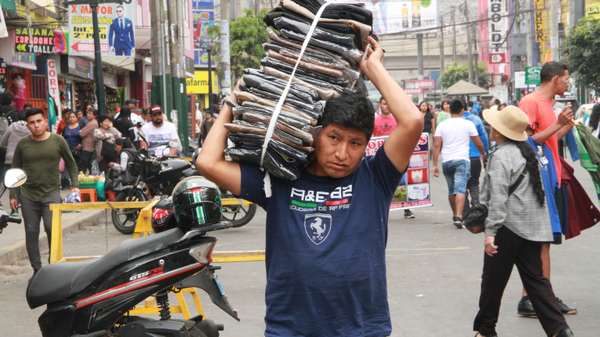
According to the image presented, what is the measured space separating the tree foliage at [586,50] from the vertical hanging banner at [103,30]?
53.4 feet

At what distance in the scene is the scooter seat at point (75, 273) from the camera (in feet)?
12.3

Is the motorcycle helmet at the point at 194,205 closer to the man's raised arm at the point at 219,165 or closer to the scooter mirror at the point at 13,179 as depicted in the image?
the scooter mirror at the point at 13,179

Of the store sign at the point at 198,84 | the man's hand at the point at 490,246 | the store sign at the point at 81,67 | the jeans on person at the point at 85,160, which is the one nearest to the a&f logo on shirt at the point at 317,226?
the man's hand at the point at 490,246

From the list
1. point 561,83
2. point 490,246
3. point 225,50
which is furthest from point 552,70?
point 225,50

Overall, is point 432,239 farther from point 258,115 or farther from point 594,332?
point 258,115

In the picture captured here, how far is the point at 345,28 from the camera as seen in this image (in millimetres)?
2602

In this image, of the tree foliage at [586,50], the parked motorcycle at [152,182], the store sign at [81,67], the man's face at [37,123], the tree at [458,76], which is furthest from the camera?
the tree at [458,76]

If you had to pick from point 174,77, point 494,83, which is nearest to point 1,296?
point 174,77

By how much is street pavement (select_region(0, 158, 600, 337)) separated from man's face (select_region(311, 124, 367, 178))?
3.20 m

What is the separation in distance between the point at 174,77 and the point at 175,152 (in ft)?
35.0

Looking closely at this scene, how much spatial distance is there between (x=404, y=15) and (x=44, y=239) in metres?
60.4

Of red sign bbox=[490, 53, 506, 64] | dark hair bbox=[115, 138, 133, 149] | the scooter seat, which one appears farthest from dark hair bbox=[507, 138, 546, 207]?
red sign bbox=[490, 53, 506, 64]

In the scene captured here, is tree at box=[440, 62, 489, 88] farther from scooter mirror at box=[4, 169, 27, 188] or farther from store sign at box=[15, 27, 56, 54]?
scooter mirror at box=[4, 169, 27, 188]

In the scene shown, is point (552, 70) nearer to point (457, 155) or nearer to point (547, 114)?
point (547, 114)
